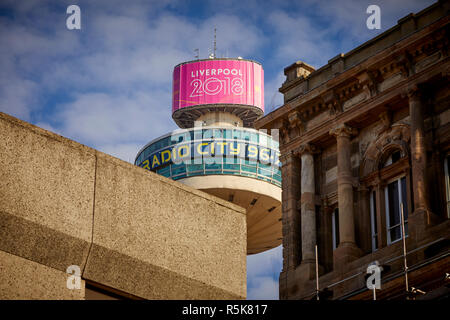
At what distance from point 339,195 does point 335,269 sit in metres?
3.71

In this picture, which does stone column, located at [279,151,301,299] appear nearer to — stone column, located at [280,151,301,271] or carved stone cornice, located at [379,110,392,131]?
stone column, located at [280,151,301,271]

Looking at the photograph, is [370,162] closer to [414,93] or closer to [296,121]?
[414,93]

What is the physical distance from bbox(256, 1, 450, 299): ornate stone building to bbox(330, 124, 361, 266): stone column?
0.05 metres

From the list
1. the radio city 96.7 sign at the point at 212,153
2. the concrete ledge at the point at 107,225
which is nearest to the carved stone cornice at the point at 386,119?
the concrete ledge at the point at 107,225

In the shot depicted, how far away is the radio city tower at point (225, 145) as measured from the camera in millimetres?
94438

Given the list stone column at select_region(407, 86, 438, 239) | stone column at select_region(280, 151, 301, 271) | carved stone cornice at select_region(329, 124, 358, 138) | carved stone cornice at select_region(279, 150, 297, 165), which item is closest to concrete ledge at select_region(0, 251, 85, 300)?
stone column at select_region(407, 86, 438, 239)

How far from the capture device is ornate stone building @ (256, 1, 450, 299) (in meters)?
42.5

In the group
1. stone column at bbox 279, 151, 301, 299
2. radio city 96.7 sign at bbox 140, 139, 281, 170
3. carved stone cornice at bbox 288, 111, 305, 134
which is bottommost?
stone column at bbox 279, 151, 301, 299

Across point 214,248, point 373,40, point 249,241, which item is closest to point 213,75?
point 249,241

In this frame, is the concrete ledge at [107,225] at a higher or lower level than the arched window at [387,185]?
lower

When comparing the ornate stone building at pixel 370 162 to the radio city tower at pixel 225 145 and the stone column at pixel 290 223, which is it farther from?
the radio city tower at pixel 225 145

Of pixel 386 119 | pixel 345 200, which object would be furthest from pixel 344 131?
pixel 345 200

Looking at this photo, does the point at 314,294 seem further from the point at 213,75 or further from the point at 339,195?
the point at 213,75
